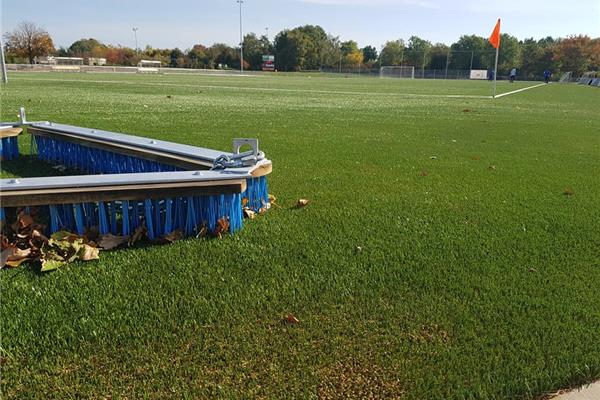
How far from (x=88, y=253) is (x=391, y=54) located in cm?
12383

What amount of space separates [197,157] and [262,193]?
0.59m

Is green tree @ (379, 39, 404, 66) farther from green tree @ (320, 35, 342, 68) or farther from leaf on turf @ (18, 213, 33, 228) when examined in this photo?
leaf on turf @ (18, 213, 33, 228)

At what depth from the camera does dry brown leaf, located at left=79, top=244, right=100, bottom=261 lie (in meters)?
2.80

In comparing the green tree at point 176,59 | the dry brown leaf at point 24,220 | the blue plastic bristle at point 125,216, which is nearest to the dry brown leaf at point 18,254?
the dry brown leaf at point 24,220

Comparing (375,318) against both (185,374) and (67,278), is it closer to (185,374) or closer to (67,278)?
(185,374)

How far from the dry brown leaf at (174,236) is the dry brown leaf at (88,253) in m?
0.43

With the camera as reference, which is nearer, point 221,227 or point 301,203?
point 221,227

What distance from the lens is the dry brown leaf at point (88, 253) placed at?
280 cm

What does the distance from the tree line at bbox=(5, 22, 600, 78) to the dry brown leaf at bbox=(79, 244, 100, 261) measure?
101 m

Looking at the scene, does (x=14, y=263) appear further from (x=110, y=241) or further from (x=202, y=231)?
(x=202, y=231)

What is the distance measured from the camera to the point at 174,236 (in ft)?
10.2

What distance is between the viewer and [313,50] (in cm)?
11294

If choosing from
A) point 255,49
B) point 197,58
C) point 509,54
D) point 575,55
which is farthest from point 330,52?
point 575,55

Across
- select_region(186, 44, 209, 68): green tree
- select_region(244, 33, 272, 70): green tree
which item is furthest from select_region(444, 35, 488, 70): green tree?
select_region(186, 44, 209, 68): green tree
